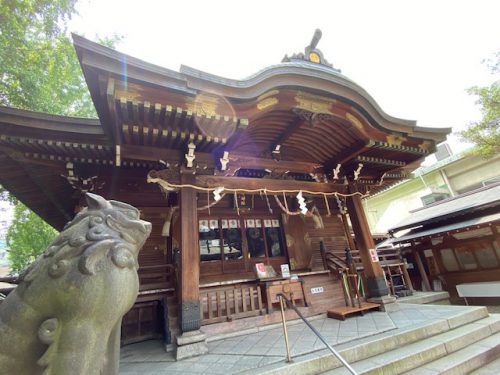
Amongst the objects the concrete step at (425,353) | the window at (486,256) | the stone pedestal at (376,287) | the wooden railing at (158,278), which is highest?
the wooden railing at (158,278)

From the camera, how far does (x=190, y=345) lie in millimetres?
4270

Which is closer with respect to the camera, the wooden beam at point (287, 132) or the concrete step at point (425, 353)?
the concrete step at point (425, 353)

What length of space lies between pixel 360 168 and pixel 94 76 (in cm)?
678

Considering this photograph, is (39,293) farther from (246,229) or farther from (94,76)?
(246,229)

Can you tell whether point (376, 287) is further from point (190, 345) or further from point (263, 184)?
point (190, 345)

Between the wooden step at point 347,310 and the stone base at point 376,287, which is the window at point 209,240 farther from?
the stone base at point 376,287

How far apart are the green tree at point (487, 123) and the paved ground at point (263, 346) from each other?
9588 mm

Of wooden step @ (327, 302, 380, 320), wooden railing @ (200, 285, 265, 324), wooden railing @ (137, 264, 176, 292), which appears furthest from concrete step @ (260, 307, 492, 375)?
wooden railing @ (137, 264, 176, 292)

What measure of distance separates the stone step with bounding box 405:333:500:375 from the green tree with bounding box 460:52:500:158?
1054cm

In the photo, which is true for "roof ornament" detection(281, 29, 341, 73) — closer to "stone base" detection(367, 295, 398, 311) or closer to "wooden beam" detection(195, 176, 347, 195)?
"wooden beam" detection(195, 176, 347, 195)

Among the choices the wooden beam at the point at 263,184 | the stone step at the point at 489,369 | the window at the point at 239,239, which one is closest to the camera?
the stone step at the point at 489,369

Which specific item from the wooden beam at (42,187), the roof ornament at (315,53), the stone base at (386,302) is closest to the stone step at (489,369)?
the stone base at (386,302)

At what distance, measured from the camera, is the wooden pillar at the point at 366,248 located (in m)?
6.62

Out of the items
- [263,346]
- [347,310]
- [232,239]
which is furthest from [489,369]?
[232,239]
